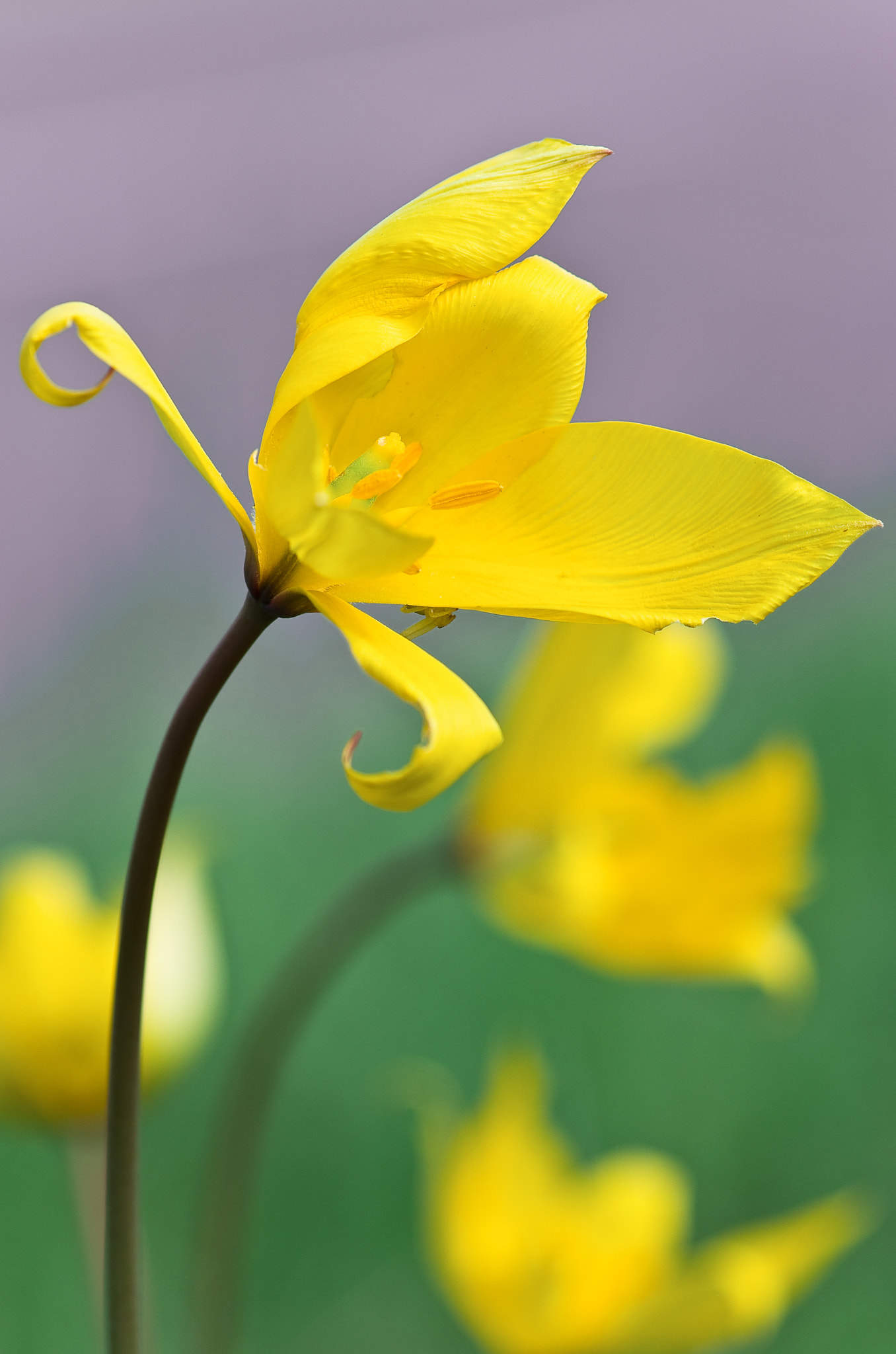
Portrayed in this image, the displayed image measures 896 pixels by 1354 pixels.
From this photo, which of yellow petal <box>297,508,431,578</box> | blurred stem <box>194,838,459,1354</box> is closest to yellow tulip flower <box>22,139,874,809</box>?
yellow petal <box>297,508,431,578</box>

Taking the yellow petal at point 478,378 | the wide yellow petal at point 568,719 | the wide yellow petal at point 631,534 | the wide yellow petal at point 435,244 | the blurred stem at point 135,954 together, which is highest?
the wide yellow petal at point 435,244

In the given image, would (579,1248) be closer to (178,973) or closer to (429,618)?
(178,973)

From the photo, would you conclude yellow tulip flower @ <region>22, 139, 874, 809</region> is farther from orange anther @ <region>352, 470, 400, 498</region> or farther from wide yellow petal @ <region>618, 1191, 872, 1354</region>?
wide yellow petal @ <region>618, 1191, 872, 1354</region>

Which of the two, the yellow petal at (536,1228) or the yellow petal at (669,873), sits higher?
the yellow petal at (669,873)

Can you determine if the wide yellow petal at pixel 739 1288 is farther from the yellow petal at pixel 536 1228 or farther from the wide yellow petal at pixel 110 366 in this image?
the wide yellow petal at pixel 110 366

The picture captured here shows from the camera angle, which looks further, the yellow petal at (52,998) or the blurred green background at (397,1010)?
the blurred green background at (397,1010)

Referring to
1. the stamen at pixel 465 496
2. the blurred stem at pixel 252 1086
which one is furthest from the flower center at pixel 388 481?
the blurred stem at pixel 252 1086
